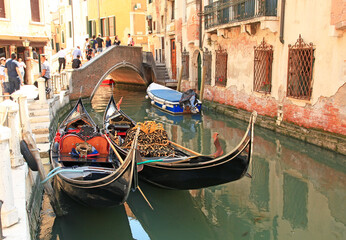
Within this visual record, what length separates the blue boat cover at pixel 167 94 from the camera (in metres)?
11.3

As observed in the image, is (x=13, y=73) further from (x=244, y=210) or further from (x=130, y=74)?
(x=130, y=74)

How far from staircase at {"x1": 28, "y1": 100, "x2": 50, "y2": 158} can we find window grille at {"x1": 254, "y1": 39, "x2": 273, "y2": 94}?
4.75 m

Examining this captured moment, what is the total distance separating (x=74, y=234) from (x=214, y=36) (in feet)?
27.8

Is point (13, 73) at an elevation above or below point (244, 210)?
above

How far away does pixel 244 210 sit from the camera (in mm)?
4297

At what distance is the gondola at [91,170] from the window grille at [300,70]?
13.1 ft

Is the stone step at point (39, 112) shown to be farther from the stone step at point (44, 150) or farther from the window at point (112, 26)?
the window at point (112, 26)

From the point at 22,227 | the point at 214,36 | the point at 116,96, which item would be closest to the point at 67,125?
the point at 22,227

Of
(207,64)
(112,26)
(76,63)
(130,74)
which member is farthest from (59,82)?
(112,26)

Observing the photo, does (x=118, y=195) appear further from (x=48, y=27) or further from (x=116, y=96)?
(x=116, y=96)

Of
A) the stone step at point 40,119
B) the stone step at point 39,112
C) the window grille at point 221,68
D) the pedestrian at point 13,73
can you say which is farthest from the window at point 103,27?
the stone step at point 40,119

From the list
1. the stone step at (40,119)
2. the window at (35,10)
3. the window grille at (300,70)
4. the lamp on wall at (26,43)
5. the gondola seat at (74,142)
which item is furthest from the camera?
the window at (35,10)

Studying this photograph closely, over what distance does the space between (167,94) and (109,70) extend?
3.02m

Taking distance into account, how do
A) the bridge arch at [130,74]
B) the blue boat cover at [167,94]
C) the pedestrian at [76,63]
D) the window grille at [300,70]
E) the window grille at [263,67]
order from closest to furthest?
the window grille at [300,70]
the window grille at [263,67]
the blue boat cover at [167,94]
the pedestrian at [76,63]
the bridge arch at [130,74]
